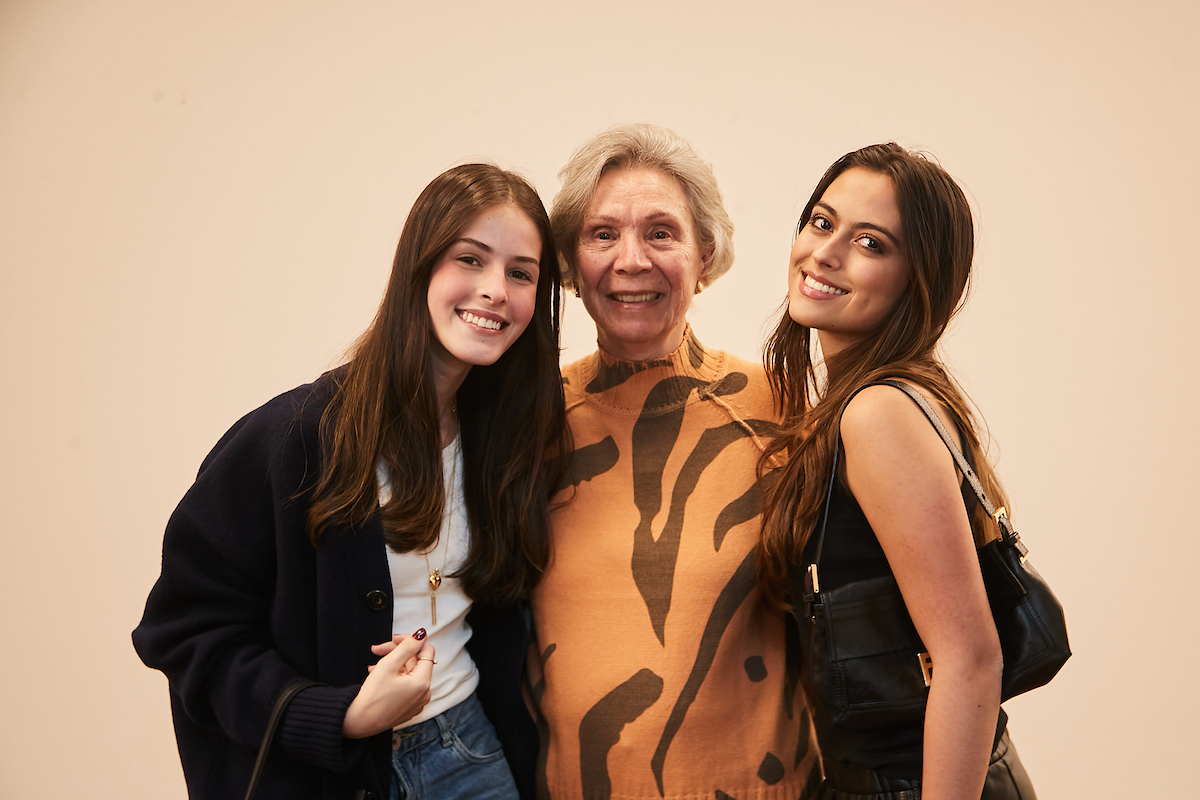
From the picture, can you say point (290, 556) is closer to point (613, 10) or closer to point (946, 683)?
point (946, 683)

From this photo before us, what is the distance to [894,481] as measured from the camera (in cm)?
120

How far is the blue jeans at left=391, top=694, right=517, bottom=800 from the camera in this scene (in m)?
1.46

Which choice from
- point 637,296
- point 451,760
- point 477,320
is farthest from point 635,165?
point 451,760

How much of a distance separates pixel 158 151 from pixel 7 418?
1120mm

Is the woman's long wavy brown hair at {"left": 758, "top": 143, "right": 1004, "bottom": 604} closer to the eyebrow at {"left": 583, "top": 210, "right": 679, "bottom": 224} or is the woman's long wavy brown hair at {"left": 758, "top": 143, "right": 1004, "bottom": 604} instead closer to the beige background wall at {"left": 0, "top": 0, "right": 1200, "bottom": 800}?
the eyebrow at {"left": 583, "top": 210, "right": 679, "bottom": 224}

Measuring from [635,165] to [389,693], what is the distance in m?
1.28

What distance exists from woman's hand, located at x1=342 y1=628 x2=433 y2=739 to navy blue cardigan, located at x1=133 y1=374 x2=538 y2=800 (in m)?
0.03

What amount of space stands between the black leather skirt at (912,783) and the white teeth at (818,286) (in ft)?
2.80

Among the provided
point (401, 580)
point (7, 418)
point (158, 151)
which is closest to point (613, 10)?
point (158, 151)

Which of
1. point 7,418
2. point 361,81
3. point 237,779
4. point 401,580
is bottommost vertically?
point 237,779

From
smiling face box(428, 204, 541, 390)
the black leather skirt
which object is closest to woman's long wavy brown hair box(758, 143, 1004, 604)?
the black leather skirt

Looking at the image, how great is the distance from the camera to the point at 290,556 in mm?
1366

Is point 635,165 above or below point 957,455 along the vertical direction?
above

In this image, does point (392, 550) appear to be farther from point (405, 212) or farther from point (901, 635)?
point (405, 212)
